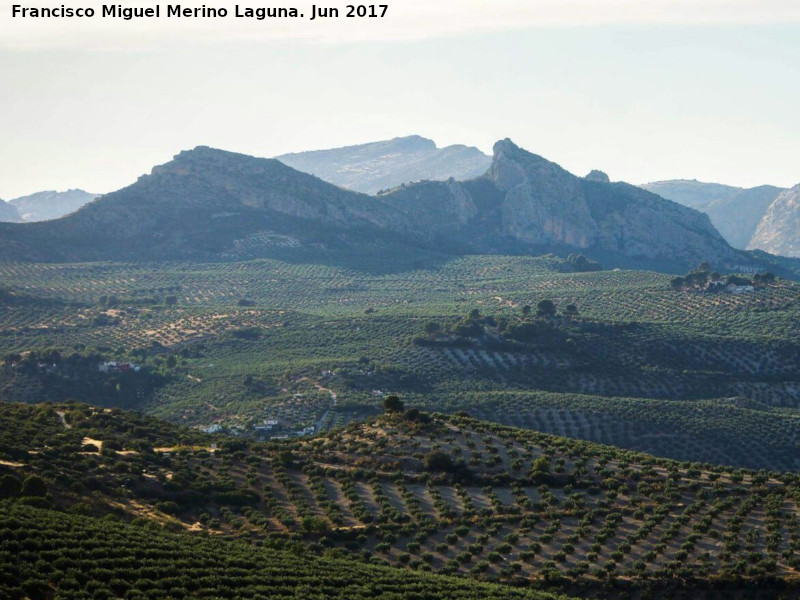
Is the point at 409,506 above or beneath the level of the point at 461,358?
above

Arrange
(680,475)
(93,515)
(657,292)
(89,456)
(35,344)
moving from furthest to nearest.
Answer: (657,292) → (35,344) → (680,475) → (89,456) → (93,515)

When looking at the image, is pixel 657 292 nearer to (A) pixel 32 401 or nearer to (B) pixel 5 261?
(A) pixel 32 401

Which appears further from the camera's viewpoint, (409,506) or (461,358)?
(461,358)

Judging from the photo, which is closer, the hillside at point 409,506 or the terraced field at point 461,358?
the hillside at point 409,506

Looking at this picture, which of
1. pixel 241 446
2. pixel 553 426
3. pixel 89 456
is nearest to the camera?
pixel 89 456

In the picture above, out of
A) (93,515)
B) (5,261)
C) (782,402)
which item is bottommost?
(782,402)

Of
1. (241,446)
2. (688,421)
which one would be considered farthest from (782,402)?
(241,446)

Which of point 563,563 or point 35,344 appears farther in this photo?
point 35,344

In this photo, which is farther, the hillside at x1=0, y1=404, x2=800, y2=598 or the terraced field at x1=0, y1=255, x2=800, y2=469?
the terraced field at x1=0, y1=255, x2=800, y2=469
